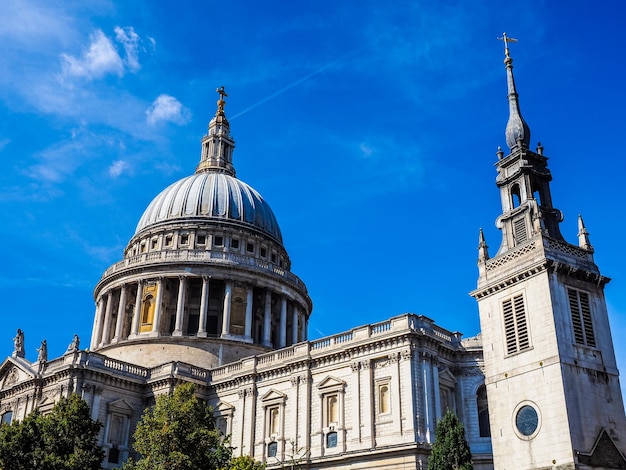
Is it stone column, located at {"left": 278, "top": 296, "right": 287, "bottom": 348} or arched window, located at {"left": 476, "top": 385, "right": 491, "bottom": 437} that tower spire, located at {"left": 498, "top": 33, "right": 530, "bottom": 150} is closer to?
arched window, located at {"left": 476, "top": 385, "right": 491, "bottom": 437}

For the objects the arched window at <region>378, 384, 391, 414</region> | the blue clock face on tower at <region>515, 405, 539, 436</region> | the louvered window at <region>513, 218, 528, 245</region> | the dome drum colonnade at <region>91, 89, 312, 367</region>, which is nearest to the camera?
the blue clock face on tower at <region>515, 405, 539, 436</region>

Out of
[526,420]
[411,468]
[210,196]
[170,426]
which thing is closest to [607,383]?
[526,420]

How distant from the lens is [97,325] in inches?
2783

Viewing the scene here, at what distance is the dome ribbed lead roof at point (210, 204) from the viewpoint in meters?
73.6

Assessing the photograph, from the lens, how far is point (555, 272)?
32250 mm


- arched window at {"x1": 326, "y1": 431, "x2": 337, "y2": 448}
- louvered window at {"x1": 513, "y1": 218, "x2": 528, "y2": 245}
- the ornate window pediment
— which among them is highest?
louvered window at {"x1": 513, "y1": 218, "x2": 528, "y2": 245}

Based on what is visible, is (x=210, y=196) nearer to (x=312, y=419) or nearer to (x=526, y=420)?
(x=312, y=419)

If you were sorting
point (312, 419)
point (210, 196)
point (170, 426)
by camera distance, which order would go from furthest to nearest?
1. point (210, 196)
2. point (312, 419)
3. point (170, 426)

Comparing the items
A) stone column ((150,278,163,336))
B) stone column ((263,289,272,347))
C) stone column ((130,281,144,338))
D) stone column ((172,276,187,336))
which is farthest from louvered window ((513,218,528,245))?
stone column ((130,281,144,338))

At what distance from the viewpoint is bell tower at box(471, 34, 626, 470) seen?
97.8ft

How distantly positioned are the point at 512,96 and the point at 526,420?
17.3 meters

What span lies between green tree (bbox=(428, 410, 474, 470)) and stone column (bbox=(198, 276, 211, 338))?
32664 mm

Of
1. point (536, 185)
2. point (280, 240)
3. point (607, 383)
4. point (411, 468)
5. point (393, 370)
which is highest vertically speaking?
point (280, 240)

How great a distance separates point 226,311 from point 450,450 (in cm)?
3438
